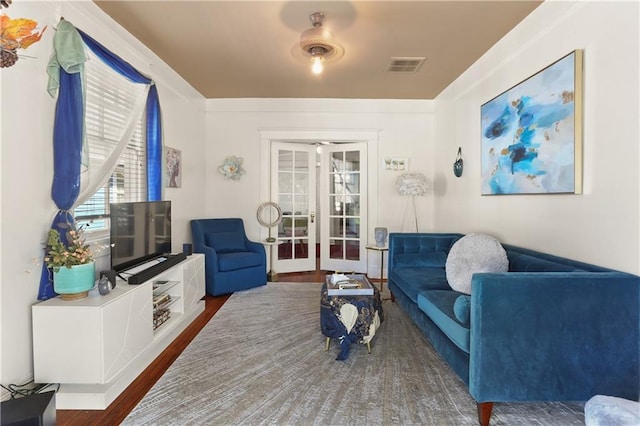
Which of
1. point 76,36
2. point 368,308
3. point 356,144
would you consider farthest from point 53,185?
point 356,144

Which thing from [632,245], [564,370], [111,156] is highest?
[111,156]

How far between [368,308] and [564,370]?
1.22 m

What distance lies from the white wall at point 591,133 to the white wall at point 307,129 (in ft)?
5.61

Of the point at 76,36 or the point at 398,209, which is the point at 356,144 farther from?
the point at 76,36

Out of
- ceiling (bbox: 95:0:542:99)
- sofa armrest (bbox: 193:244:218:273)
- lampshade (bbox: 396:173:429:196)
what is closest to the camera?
ceiling (bbox: 95:0:542:99)

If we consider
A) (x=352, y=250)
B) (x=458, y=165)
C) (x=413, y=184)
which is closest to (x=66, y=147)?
(x=413, y=184)

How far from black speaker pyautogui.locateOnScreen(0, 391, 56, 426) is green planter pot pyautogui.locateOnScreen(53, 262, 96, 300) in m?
0.59

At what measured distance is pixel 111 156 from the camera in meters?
2.53

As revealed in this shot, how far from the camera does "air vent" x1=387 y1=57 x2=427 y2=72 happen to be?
3422 millimetres

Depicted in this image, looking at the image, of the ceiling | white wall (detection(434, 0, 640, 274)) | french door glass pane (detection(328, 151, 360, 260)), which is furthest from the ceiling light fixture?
french door glass pane (detection(328, 151, 360, 260))

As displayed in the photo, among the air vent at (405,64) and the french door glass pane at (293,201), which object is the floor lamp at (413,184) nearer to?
the air vent at (405,64)

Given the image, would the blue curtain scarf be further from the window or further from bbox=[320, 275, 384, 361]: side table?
bbox=[320, 275, 384, 361]: side table

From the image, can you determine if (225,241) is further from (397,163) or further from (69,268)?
(397,163)

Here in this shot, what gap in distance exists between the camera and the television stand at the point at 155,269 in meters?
2.34
